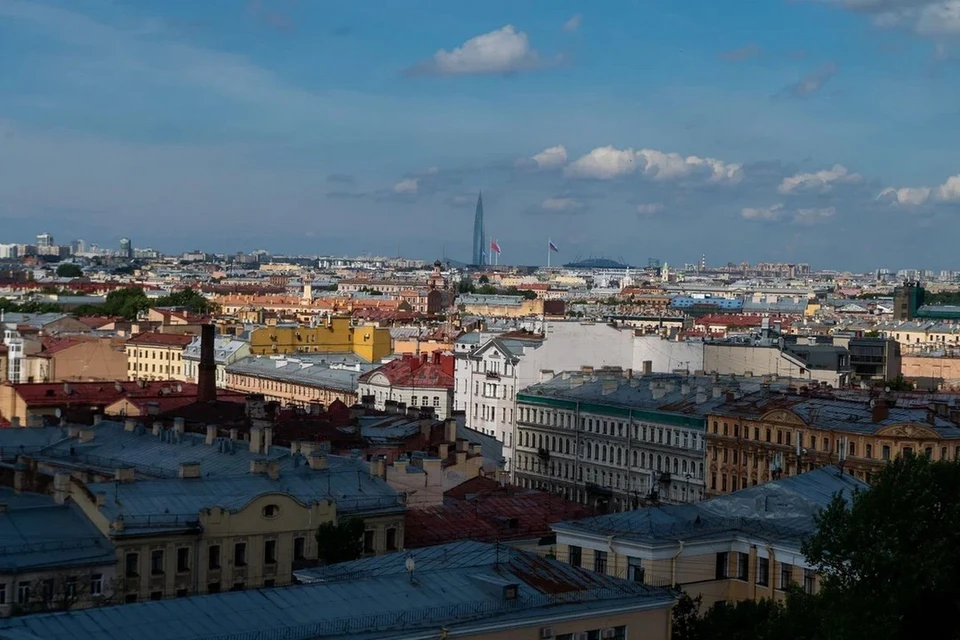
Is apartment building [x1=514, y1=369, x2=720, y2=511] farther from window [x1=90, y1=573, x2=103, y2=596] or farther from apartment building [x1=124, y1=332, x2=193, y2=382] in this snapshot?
apartment building [x1=124, y1=332, x2=193, y2=382]

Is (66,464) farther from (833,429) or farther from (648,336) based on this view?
(648,336)

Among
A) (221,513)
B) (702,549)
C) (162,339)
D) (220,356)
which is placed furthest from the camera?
(162,339)

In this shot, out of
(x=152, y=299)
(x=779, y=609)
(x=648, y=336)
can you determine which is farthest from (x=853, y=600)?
(x=152, y=299)

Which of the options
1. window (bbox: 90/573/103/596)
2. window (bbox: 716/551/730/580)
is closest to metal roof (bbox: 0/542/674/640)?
window (bbox: 716/551/730/580)

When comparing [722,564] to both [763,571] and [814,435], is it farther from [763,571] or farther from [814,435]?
[814,435]

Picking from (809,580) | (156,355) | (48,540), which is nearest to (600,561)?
(809,580)

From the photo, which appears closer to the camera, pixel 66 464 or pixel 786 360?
pixel 66 464
